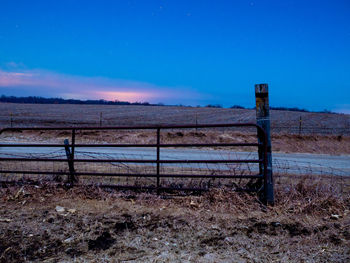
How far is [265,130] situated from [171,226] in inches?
94.0

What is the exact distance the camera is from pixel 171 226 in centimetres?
454

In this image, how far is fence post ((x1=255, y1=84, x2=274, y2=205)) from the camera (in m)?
5.28

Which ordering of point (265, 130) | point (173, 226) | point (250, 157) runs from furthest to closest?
point (250, 157) → point (265, 130) → point (173, 226)

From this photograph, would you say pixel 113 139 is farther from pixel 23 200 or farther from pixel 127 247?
pixel 127 247

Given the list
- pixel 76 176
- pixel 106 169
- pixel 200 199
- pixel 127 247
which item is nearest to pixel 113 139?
pixel 106 169

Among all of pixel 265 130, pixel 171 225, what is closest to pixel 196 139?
pixel 265 130

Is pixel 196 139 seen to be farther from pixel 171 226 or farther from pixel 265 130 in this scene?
pixel 171 226

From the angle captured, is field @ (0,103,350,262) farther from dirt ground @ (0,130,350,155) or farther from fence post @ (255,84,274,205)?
dirt ground @ (0,130,350,155)

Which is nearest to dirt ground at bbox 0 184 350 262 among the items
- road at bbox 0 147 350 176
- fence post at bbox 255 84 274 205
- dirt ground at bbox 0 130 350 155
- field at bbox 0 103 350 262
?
field at bbox 0 103 350 262

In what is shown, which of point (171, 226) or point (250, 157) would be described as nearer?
point (171, 226)

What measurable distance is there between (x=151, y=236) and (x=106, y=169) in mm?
4553

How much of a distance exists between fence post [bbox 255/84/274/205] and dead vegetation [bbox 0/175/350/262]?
26 centimetres

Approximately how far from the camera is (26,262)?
3596 millimetres

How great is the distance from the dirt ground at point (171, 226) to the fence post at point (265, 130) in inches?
10.3
